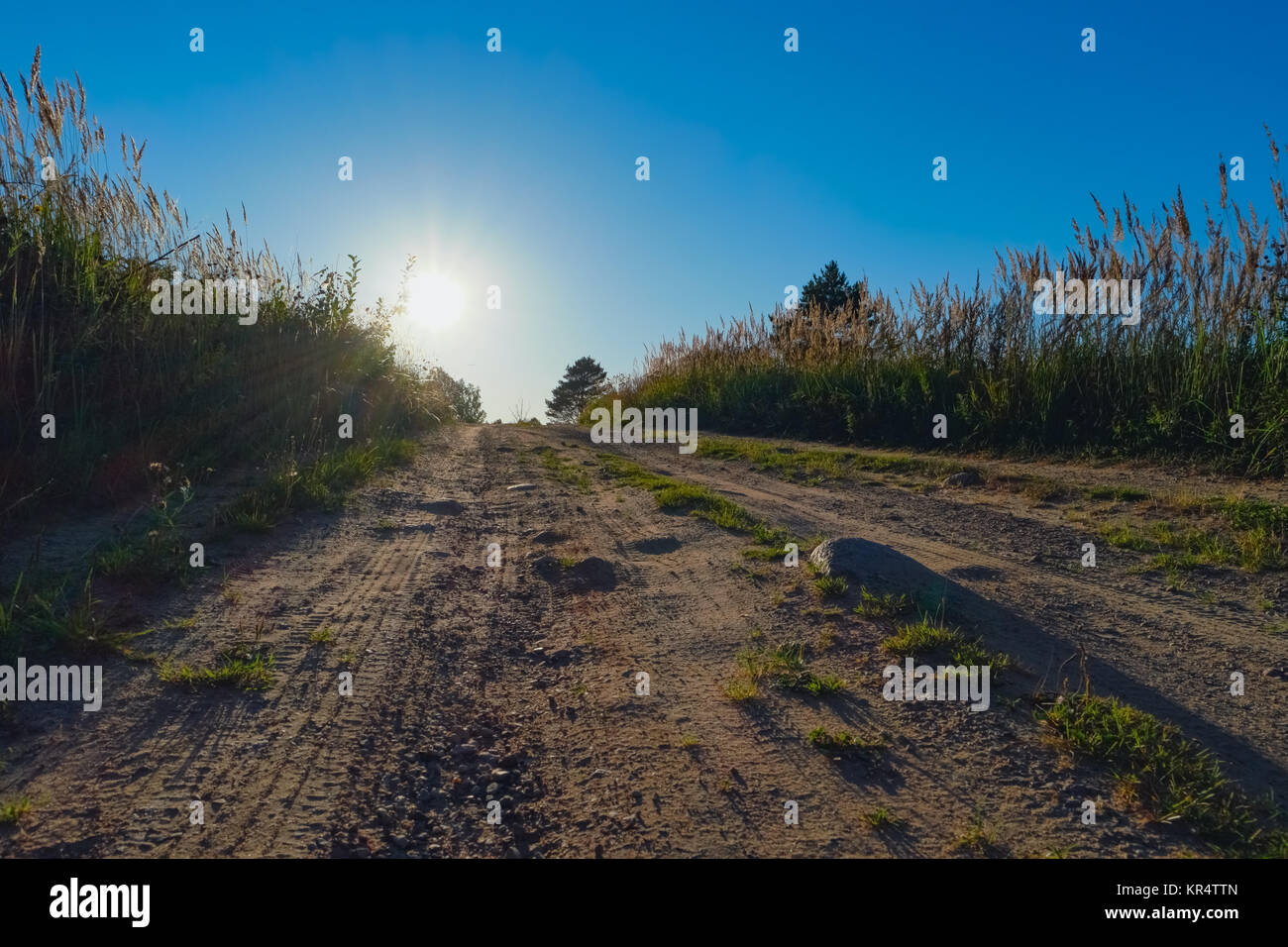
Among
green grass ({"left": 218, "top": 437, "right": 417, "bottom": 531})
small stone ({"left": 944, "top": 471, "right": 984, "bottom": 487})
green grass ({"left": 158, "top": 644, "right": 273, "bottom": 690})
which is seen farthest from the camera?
small stone ({"left": 944, "top": 471, "right": 984, "bottom": 487})

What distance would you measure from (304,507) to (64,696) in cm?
325

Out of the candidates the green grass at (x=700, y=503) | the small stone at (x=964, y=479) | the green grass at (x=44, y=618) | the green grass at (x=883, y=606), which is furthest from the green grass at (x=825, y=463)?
the green grass at (x=44, y=618)

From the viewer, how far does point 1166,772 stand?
2719 millimetres

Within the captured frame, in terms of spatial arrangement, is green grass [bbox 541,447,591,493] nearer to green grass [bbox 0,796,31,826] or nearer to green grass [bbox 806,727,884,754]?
green grass [bbox 806,727,884,754]

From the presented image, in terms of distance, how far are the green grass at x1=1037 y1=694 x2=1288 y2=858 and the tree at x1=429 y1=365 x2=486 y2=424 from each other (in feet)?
51.1

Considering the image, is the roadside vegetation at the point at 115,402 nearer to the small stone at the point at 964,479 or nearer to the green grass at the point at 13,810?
the green grass at the point at 13,810

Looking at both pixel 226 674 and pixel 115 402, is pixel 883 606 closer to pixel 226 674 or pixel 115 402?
pixel 226 674

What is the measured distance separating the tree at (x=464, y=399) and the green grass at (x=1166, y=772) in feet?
51.1

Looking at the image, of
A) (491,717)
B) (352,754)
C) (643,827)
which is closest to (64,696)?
(352,754)

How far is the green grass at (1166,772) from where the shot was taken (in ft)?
7.92

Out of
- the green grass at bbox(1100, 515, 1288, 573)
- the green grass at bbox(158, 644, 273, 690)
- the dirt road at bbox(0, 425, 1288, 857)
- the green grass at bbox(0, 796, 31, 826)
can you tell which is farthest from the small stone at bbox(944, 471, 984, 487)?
the green grass at bbox(0, 796, 31, 826)

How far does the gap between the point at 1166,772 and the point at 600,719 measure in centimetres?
210

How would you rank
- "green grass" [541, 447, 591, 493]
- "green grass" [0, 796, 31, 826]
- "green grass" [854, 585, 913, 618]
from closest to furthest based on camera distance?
"green grass" [0, 796, 31, 826], "green grass" [854, 585, 913, 618], "green grass" [541, 447, 591, 493]

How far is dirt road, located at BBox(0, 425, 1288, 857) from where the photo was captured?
2.47m
